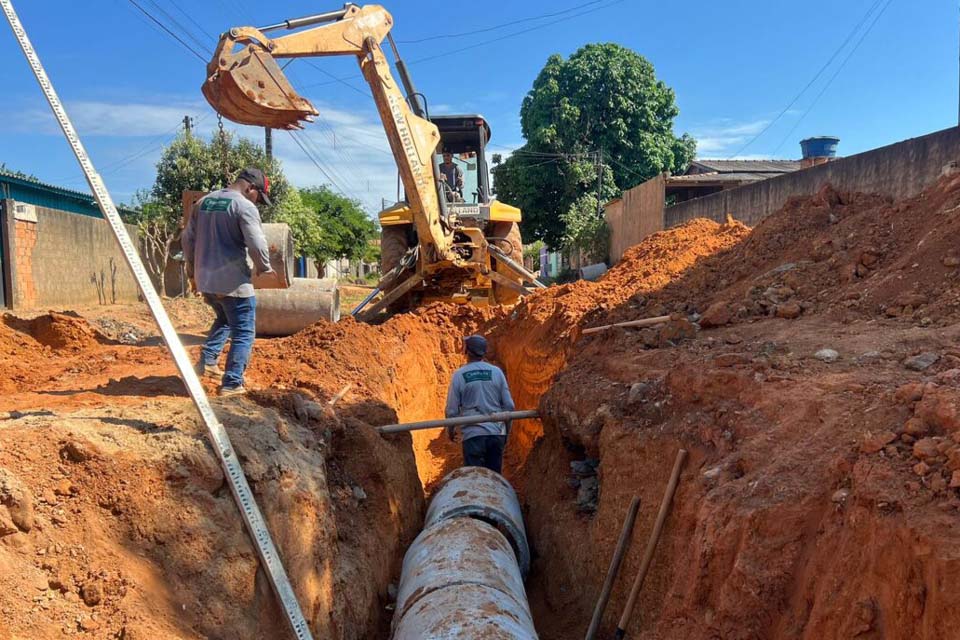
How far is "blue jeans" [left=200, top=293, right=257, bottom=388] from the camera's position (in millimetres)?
A: 5211

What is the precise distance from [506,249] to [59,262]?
10.6 meters

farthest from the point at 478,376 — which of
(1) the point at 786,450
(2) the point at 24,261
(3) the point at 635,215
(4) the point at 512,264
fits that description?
(3) the point at 635,215

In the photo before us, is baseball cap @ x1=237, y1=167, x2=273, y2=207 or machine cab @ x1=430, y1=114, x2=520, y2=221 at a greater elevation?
machine cab @ x1=430, y1=114, x2=520, y2=221

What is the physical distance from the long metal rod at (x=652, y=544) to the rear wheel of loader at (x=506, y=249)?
738 centimetres

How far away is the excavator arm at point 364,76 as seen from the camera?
6.04 metres

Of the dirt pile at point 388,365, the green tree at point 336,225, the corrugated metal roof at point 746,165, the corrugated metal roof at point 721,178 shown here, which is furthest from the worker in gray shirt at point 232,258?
the corrugated metal roof at point 746,165

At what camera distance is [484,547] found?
4.32m

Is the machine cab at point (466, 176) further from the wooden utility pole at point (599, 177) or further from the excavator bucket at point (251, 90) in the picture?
the wooden utility pole at point (599, 177)

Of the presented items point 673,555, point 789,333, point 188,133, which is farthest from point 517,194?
point 673,555

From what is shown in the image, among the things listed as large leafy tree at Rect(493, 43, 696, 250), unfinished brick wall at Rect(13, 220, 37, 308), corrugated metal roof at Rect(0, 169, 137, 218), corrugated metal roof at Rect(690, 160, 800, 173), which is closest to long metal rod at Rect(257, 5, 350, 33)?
unfinished brick wall at Rect(13, 220, 37, 308)

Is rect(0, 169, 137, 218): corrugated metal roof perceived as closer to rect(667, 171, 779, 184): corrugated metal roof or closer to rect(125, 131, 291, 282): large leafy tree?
rect(125, 131, 291, 282): large leafy tree

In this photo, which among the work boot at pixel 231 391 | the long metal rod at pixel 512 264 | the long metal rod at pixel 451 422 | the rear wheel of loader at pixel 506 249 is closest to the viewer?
the work boot at pixel 231 391

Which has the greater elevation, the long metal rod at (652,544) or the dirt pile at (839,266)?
the dirt pile at (839,266)

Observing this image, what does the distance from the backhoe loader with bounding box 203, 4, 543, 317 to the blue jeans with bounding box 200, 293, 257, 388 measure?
1.96 meters
